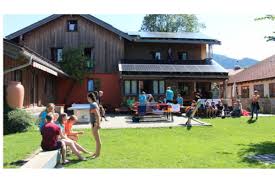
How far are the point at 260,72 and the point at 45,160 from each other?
29666 millimetres

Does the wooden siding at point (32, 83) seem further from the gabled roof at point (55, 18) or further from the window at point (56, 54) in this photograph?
the gabled roof at point (55, 18)

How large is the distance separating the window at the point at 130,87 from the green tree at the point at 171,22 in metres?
25.7

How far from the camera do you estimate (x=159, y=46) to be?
31703 millimetres

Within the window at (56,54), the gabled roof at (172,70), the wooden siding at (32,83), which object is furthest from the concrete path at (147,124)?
the window at (56,54)

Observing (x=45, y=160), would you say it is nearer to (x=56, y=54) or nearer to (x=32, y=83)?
(x=32, y=83)

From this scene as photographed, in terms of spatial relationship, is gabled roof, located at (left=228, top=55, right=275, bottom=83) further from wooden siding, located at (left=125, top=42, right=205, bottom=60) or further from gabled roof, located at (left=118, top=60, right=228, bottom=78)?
wooden siding, located at (left=125, top=42, right=205, bottom=60)

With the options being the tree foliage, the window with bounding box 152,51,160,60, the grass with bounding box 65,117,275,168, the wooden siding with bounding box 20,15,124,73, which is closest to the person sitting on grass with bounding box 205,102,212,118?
the grass with bounding box 65,117,275,168

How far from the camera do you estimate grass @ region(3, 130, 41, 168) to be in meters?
7.82

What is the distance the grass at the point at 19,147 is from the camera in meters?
7.82

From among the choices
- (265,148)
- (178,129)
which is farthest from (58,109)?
(265,148)

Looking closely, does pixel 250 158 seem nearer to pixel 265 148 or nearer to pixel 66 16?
pixel 265 148

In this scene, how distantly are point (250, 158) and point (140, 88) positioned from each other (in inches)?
775

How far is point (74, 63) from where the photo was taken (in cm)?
2762
